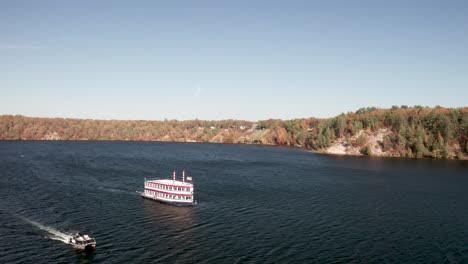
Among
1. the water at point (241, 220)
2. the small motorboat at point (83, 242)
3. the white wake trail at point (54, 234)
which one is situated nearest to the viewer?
the small motorboat at point (83, 242)

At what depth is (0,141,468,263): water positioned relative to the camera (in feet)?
237

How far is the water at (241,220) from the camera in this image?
237 ft

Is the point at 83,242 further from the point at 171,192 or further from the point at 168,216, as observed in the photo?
the point at 171,192

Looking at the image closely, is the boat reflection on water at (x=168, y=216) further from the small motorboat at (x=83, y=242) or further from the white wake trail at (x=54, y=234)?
the white wake trail at (x=54, y=234)

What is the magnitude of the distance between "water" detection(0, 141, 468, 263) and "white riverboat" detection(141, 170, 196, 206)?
2592mm

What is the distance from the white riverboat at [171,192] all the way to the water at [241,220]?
259 cm

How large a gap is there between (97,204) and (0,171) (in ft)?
269

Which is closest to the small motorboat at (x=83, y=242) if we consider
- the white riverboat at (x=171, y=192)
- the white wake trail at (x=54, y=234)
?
the white wake trail at (x=54, y=234)

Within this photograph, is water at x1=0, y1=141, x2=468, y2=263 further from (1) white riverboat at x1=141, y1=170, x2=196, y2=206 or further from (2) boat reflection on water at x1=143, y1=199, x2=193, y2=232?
(1) white riverboat at x1=141, y1=170, x2=196, y2=206

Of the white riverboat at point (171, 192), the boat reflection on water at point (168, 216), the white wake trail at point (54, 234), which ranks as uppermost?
the white riverboat at point (171, 192)

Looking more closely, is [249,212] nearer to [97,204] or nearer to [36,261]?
[97,204]

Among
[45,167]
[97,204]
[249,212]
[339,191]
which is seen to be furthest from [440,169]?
[45,167]

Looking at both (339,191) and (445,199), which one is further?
(339,191)

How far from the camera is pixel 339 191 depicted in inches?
5295
